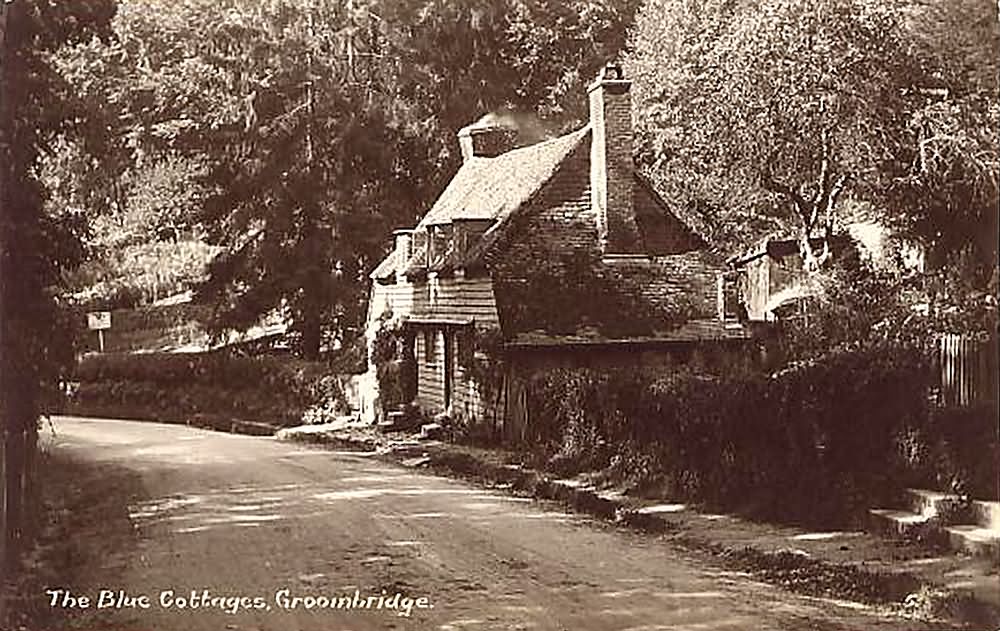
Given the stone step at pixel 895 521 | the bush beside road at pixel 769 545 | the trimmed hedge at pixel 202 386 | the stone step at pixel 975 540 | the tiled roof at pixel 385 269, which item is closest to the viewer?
the bush beside road at pixel 769 545

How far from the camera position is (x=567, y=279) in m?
9.53

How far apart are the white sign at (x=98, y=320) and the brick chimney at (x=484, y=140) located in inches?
88.9

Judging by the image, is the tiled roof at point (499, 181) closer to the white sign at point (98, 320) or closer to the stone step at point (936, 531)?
the white sign at point (98, 320)

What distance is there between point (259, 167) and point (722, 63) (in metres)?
3.73

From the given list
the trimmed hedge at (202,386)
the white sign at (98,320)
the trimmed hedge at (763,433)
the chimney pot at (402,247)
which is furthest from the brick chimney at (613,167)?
the white sign at (98,320)

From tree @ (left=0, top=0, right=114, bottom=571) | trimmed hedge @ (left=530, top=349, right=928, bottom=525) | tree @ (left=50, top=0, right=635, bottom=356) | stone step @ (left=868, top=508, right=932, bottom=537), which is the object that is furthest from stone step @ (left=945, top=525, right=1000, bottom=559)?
tree @ (left=0, top=0, right=114, bottom=571)

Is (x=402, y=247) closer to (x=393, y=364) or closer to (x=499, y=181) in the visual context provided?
(x=393, y=364)

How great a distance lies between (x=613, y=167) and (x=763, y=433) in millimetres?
3649

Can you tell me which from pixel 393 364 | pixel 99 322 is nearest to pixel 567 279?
pixel 393 364

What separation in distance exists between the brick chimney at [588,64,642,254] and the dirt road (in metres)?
2.46

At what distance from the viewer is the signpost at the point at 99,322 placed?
633 cm

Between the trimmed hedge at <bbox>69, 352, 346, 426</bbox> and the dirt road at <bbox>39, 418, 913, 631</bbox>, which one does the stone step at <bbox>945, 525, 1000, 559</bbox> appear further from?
the trimmed hedge at <bbox>69, 352, 346, 426</bbox>

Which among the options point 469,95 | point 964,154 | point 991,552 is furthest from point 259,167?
point 991,552

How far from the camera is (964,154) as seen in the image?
→ 17.2ft
